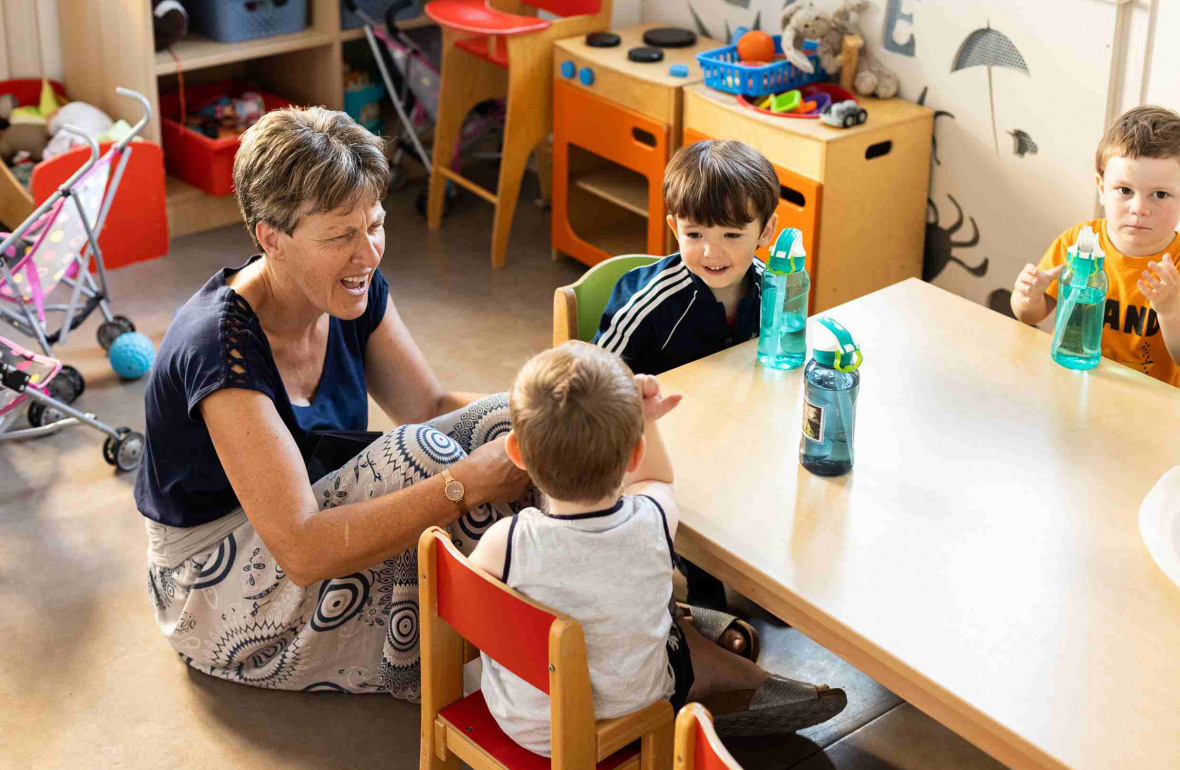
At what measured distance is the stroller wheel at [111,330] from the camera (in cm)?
348

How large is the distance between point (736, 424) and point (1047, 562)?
50 centimetres

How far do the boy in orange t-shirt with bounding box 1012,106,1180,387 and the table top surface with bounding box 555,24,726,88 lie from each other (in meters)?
1.53

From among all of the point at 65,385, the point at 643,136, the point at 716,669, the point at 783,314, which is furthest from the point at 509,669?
the point at 643,136

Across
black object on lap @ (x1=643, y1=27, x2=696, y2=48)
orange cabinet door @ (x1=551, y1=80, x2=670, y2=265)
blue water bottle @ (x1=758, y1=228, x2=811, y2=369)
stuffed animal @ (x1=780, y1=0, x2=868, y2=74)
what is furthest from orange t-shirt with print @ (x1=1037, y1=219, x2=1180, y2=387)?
black object on lap @ (x1=643, y1=27, x2=696, y2=48)

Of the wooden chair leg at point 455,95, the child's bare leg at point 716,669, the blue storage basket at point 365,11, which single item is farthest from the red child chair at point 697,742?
the blue storage basket at point 365,11

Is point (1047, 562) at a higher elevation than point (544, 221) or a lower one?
higher

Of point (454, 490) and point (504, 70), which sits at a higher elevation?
point (504, 70)

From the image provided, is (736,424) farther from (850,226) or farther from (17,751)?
(850,226)

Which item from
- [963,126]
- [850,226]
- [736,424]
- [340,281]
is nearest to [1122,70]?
[963,126]

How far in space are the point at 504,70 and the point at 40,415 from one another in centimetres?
198

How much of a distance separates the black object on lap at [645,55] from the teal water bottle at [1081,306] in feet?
6.39

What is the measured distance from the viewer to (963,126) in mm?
3391

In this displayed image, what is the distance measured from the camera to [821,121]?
131 inches

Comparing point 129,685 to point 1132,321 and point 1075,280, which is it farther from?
point 1132,321
